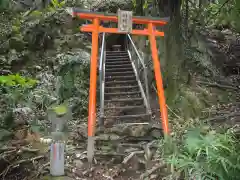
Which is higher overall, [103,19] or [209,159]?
[103,19]

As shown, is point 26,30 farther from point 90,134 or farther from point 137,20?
point 90,134

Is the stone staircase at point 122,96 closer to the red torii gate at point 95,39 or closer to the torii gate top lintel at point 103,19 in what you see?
the red torii gate at point 95,39

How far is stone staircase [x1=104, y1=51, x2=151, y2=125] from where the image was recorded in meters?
6.52

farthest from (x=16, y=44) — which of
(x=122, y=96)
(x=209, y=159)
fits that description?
(x=209, y=159)

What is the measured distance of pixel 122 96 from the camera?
7.72 metres

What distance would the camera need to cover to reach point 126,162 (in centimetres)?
488

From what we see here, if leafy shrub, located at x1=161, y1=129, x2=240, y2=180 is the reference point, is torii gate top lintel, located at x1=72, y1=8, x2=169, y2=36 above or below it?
above

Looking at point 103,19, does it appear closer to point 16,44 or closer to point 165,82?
point 165,82

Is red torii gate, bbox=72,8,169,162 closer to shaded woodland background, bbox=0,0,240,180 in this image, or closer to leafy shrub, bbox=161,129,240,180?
shaded woodland background, bbox=0,0,240,180

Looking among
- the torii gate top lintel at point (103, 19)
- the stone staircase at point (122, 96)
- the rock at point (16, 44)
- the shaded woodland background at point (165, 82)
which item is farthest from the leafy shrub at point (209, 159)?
the rock at point (16, 44)

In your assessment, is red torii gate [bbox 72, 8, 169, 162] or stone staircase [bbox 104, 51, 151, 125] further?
stone staircase [bbox 104, 51, 151, 125]

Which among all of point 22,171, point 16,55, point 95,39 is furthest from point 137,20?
point 16,55

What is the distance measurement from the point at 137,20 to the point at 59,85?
3457mm

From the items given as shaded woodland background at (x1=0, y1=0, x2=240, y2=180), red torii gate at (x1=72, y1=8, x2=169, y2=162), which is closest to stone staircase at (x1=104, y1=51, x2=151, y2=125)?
shaded woodland background at (x1=0, y1=0, x2=240, y2=180)
